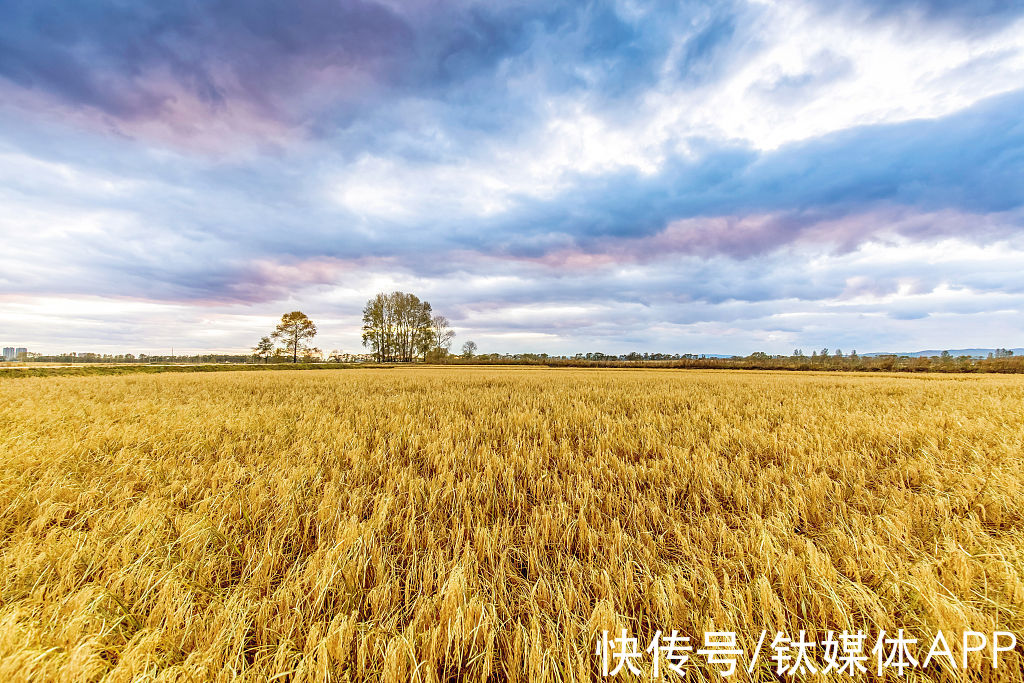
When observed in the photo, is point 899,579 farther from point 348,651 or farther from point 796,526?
point 348,651

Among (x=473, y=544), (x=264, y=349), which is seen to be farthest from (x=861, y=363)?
(x=264, y=349)

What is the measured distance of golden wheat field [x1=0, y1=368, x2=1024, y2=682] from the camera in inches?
64.8

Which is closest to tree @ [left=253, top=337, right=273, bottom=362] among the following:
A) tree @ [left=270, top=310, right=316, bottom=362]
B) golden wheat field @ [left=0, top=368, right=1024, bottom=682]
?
tree @ [left=270, top=310, right=316, bottom=362]

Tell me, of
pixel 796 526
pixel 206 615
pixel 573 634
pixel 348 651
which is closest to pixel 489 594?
pixel 573 634

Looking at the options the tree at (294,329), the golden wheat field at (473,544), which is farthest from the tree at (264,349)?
the golden wheat field at (473,544)

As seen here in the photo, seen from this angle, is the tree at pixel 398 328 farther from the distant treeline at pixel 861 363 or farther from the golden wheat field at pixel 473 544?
the golden wheat field at pixel 473 544

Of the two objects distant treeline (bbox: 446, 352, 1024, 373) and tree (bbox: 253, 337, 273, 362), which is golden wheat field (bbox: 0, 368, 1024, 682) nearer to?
distant treeline (bbox: 446, 352, 1024, 373)

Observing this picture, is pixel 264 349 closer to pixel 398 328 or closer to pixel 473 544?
pixel 398 328

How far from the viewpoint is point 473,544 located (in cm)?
278

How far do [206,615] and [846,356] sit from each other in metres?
67.1

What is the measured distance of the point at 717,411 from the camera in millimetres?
7160

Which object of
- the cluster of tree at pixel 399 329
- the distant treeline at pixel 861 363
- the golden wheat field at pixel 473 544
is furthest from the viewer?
the cluster of tree at pixel 399 329

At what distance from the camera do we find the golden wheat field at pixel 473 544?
5.40 ft

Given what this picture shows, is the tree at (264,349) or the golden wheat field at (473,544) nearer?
the golden wheat field at (473,544)
